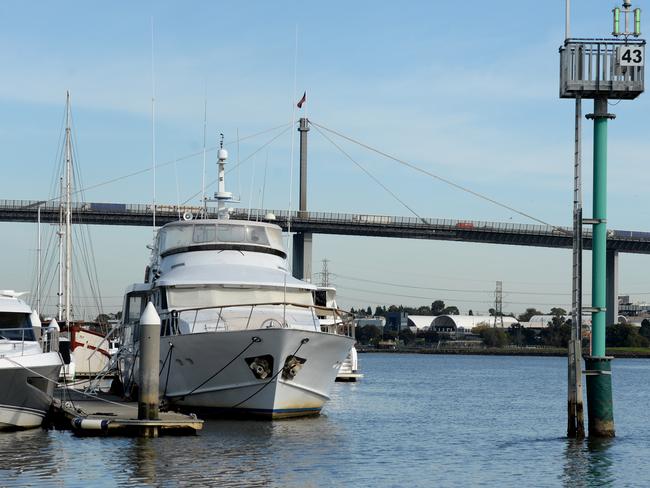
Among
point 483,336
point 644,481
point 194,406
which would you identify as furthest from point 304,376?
point 483,336

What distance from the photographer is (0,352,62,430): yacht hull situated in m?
22.4

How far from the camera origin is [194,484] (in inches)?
711

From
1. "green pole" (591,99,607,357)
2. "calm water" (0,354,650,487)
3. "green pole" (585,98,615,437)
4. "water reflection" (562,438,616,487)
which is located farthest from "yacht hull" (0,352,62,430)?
"green pole" (591,99,607,357)

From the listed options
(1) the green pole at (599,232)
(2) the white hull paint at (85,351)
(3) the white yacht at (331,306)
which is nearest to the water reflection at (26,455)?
(1) the green pole at (599,232)

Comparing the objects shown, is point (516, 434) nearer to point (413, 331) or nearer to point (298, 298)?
point (298, 298)

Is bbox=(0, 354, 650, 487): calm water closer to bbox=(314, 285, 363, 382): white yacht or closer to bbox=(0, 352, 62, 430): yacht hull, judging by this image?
bbox=(0, 352, 62, 430): yacht hull

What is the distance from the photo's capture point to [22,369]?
73.8 feet

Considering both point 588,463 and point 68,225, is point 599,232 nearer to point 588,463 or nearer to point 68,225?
point 588,463

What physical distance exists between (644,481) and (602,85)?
7678 millimetres

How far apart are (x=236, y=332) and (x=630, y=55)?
31.9 feet

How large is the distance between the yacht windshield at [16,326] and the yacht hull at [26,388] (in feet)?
2.52

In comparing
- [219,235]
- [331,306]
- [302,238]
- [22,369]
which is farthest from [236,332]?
[302,238]

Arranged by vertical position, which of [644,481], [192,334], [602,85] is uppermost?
[602,85]

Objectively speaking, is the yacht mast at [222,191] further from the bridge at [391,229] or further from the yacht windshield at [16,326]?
the bridge at [391,229]
